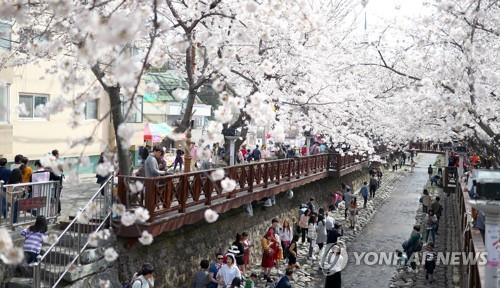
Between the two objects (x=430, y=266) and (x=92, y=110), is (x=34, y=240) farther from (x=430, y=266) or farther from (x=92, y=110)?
(x=92, y=110)

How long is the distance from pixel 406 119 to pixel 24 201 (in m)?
16.1

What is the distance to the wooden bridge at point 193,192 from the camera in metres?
11.1

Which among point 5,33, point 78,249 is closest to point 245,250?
point 78,249

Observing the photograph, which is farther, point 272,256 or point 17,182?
point 272,256

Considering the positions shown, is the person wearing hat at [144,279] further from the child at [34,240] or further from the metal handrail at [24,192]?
the metal handrail at [24,192]

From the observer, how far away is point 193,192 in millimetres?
13258

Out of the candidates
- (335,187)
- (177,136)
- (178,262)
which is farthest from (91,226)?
(335,187)

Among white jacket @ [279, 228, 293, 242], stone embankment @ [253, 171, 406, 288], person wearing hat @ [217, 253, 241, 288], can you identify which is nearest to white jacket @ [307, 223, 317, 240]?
stone embankment @ [253, 171, 406, 288]

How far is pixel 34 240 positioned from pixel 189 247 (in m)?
5.31

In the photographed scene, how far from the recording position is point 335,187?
33.8 metres

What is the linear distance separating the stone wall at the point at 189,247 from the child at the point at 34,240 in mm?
1961

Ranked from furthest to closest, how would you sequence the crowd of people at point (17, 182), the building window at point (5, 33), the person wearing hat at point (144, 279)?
the crowd of people at point (17, 182) < the person wearing hat at point (144, 279) < the building window at point (5, 33)

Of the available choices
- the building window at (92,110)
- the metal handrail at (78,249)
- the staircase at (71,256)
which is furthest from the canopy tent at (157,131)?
the metal handrail at (78,249)

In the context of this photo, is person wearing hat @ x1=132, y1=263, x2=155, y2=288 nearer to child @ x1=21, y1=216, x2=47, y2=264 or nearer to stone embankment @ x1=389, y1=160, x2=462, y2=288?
child @ x1=21, y1=216, x2=47, y2=264
